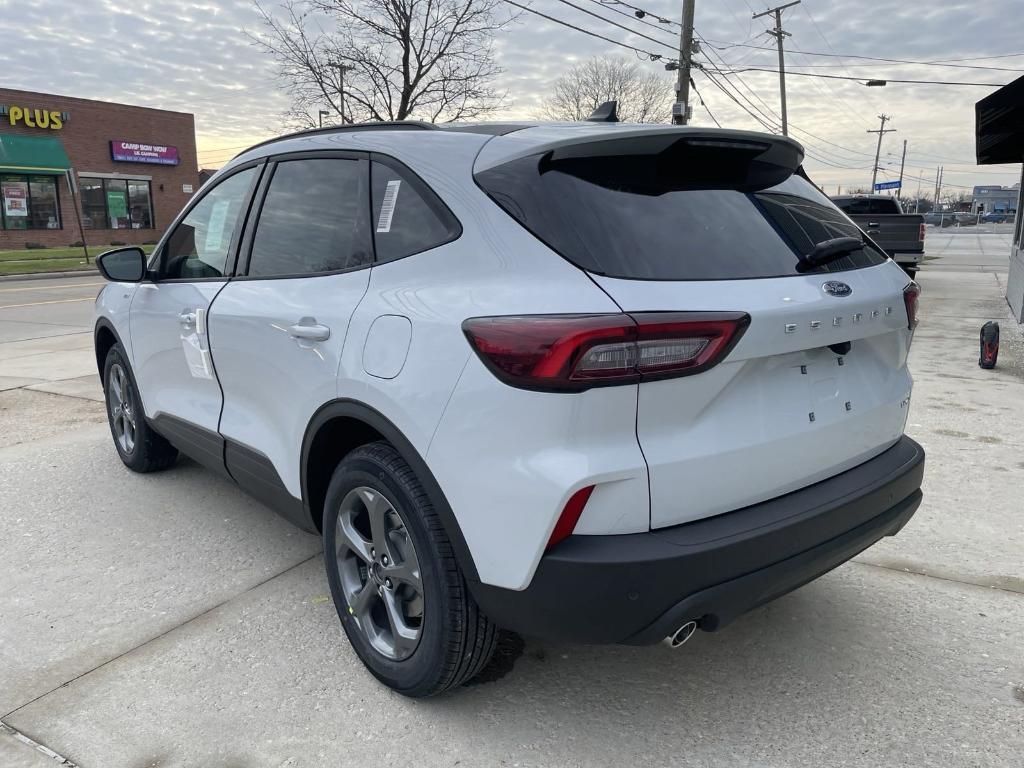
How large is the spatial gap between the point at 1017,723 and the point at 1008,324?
397 inches

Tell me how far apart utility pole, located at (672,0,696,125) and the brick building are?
21.9 meters

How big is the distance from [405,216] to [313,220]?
588 mm

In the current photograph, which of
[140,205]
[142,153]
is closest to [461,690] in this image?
[142,153]

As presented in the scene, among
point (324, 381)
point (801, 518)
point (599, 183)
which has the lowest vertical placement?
point (801, 518)

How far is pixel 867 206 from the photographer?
18188mm

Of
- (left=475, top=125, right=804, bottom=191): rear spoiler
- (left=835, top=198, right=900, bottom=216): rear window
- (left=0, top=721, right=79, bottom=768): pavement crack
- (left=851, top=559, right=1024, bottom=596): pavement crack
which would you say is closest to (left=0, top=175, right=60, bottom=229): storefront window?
(left=835, top=198, right=900, bottom=216): rear window


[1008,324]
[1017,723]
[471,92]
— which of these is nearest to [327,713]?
[1017,723]

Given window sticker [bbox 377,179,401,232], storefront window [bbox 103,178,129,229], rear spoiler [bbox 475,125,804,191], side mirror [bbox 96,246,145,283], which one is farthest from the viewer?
storefront window [bbox 103,178,129,229]

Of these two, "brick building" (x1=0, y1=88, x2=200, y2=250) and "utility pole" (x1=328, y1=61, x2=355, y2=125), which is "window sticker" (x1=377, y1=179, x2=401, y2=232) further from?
"brick building" (x1=0, y1=88, x2=200, y2=250)

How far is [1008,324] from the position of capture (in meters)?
10.8

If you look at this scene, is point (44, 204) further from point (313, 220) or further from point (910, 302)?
point (910, 302)

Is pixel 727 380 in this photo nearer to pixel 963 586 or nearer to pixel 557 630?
pixel 557 630

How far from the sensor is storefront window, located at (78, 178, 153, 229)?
34.0 meters

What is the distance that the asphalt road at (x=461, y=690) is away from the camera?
2.33 metres
